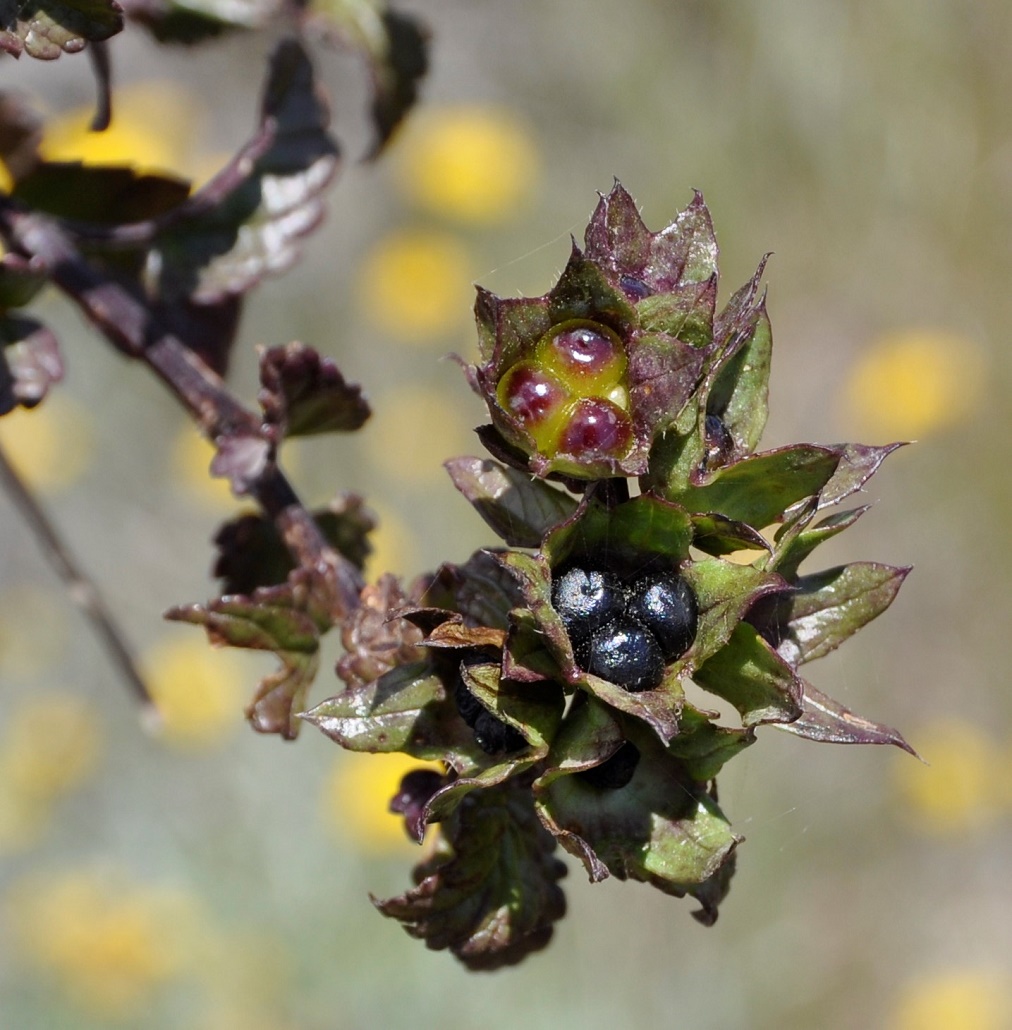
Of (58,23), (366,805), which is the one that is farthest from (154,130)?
(58,23)

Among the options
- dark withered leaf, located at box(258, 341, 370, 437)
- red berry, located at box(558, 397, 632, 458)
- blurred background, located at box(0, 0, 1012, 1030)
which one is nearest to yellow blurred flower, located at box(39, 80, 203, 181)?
blurred background, located at box(0, 0, 1012, 1030)

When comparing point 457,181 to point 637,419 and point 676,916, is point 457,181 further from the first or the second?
point 637,419

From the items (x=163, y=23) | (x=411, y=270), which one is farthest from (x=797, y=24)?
(x=163, y=23)

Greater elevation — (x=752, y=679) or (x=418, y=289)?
(x=752, y=679)

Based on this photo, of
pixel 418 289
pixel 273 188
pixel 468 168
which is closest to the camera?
pixel 273 188

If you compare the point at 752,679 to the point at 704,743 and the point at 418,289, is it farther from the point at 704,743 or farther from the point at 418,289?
the point at 418,289

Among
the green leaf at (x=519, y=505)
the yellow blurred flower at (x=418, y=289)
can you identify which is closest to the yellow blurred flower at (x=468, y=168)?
the yellow blurred flower at (x=418, y=289)

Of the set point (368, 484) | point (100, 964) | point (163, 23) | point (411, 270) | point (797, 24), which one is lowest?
point (100, 964)
